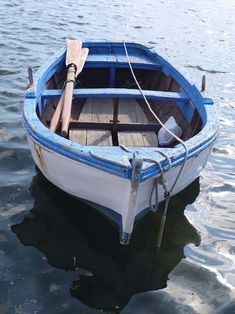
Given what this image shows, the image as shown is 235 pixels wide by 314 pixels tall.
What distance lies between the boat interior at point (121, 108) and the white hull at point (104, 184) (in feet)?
3.15

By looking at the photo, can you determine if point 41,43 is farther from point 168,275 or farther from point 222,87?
point 168,275

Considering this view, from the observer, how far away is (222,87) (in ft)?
37.4

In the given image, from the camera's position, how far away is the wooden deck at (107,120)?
20.8ft

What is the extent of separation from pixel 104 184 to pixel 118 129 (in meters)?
2.14

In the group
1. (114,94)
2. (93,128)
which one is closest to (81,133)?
(93,128)

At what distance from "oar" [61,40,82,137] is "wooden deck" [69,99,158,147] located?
1.45 feet

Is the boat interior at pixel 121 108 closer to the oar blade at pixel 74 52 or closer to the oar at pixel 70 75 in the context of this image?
the oar at pixel 70 75

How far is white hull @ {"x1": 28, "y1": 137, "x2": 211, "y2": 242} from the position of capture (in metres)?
4.58

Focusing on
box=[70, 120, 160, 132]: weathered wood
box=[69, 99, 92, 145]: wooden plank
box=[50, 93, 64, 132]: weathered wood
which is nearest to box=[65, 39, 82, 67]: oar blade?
box=[69, 99, 92, 145]: wooden plank

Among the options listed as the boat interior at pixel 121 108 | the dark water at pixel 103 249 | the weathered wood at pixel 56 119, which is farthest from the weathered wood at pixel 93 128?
the dark water at pixel 103 249

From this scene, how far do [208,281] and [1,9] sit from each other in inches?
603

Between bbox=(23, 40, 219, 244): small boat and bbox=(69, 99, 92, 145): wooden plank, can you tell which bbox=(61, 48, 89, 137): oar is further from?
bbox=(69, 99, 92, 145): wooden plank

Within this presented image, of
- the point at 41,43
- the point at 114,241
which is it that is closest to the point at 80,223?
the point at 114,241

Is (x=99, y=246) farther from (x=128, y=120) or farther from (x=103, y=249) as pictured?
(x=128, y=120)
